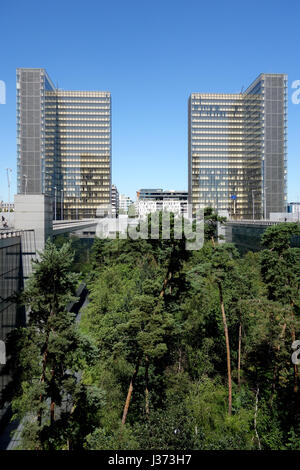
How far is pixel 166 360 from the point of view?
74.7 feet

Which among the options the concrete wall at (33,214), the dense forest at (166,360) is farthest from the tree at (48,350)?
the concrete wall at (33,214)

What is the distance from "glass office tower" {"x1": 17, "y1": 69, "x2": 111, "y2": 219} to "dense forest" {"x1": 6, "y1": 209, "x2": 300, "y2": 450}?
392ft

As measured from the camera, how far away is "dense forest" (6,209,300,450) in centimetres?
1386

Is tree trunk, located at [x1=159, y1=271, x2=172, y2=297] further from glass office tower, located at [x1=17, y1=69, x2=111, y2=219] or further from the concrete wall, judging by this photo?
glass office tower, located at [x1=17, y1=69, x2=111, y2=219]

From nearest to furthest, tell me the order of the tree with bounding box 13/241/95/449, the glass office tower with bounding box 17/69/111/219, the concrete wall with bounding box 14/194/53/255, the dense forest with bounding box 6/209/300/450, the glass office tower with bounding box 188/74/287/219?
1. the tree with bounding box 13/241/95/449
2. the dense forest with bounding box 6/209/300/450
3. the concrete wall with bounding box 14/194/53/255
4. the glass office tower with bounding box 17/69/111/219
5. the glass office tower with bounding box 188/74/287/219

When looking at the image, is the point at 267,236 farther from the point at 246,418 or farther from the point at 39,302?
the point at 39,302

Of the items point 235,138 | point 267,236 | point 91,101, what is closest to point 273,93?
point 235,138

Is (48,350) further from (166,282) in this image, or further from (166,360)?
(166,360)

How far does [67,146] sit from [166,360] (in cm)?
14058

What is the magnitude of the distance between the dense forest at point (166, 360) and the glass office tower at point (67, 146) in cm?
11935

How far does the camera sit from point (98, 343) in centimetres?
2197

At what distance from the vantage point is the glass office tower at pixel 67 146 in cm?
13625

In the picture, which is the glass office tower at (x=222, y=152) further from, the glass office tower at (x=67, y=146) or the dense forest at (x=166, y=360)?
the dense forest at (x=166, y=360)

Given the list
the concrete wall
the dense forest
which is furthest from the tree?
the concrete wall
